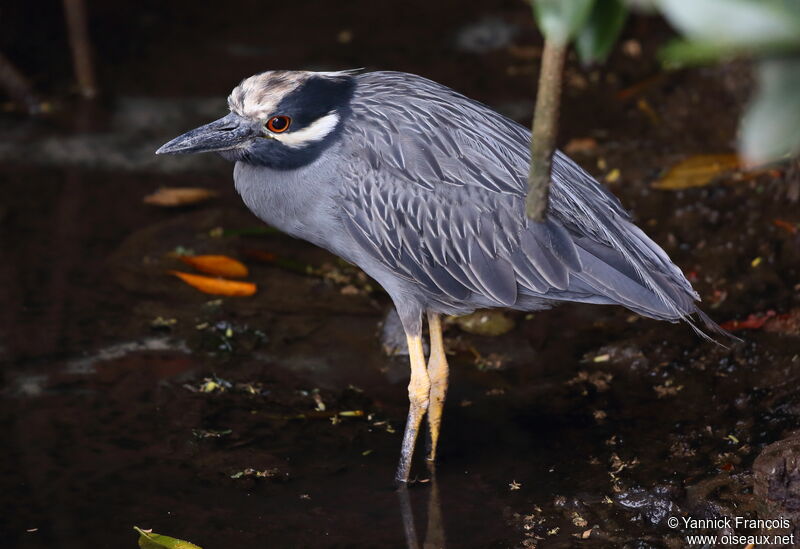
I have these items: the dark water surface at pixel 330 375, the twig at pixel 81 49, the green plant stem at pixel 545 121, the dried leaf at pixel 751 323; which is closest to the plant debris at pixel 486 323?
the dark water surface at pixel 330 375

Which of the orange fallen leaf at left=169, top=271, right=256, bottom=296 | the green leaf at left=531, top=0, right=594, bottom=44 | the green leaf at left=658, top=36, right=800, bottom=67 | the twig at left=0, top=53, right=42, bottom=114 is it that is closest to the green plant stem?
the green leaf at left=531, top=0, right=594, bottom=44

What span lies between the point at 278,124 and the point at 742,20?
9.53ft

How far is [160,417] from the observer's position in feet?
14.4

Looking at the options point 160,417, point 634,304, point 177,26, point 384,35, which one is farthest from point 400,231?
point 177,26

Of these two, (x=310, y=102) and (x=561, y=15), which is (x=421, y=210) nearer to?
(x=310, y=102)

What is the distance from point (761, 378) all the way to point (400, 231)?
1793mm

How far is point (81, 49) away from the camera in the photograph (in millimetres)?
7383

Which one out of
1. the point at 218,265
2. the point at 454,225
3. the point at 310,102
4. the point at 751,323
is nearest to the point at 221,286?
the point at 218,265

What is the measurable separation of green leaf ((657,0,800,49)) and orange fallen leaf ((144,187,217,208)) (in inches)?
205

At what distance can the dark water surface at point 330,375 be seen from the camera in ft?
12.5

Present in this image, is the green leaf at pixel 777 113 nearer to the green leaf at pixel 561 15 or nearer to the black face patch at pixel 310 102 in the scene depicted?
the green leaf at pixel 561 15

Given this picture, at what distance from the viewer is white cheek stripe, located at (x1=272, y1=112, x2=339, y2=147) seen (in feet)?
13.1

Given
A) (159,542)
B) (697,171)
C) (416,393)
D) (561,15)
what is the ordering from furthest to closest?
(697,171) < (416,393) < (159,542) < (561,15)

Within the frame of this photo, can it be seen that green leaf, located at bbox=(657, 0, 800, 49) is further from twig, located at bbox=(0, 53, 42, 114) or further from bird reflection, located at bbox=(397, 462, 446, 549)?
twig, located at bbox=(0, 53, 42, 114)
